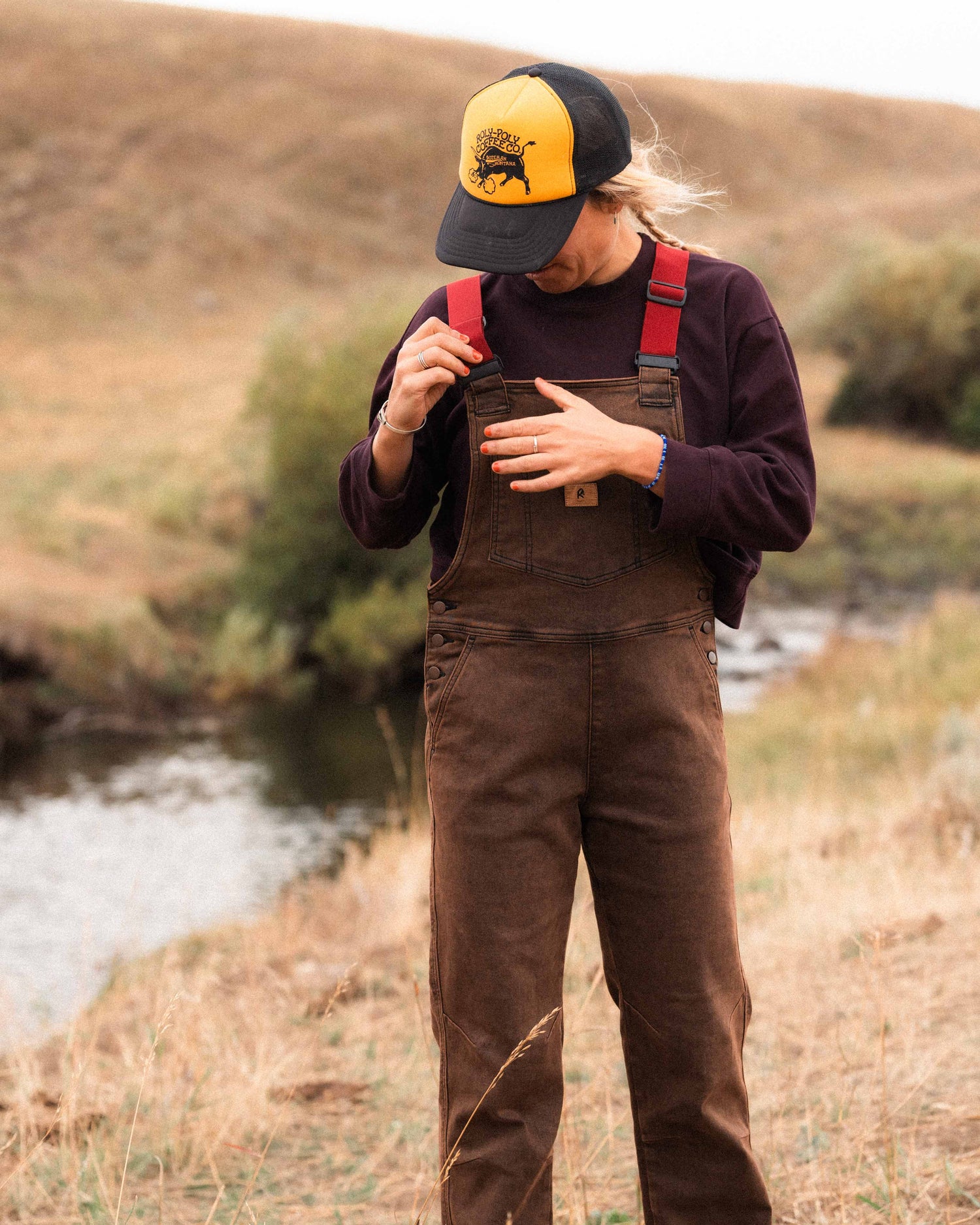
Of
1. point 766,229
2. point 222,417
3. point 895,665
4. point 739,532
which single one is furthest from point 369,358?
point 766,229

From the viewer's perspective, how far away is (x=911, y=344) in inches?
1059

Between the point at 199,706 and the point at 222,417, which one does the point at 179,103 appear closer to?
the point at 222,417

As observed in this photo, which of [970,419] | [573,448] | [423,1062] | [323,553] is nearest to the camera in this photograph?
[573,448]

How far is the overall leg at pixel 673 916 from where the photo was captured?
1971mm

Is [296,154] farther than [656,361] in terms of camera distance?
Yes

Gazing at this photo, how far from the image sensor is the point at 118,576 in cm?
1582

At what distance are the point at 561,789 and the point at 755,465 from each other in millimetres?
593

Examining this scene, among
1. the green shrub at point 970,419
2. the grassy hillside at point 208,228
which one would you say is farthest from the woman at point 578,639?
the green shrub at point 970,419

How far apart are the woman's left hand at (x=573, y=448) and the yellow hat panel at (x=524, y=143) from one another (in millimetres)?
307

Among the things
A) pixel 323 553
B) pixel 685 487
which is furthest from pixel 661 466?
pixel 323 553

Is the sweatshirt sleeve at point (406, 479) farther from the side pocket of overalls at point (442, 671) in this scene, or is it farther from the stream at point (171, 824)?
the stream at point (171, 824)

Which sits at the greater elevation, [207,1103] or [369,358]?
[207,1103]

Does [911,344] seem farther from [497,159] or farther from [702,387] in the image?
[497,159]

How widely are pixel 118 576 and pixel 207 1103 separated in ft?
44.2
